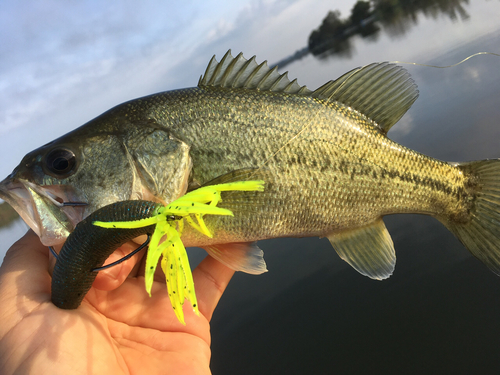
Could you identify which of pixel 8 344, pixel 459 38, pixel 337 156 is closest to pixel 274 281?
pixel 337 156

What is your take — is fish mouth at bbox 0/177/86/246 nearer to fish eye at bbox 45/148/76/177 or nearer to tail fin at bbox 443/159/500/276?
fish eye at bbox 45/148/76/177

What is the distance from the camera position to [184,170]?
1560 millimetres

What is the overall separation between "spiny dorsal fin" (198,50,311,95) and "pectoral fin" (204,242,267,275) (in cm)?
100

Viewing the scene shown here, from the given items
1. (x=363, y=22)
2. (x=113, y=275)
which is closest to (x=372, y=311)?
(x=113, y=275)

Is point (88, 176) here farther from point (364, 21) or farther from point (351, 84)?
point (364, 21)

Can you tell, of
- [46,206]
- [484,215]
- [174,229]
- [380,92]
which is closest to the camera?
[174,229]

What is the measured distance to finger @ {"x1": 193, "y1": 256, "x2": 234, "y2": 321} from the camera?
2.01 meters

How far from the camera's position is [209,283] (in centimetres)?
208

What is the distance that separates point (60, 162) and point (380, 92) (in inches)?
76.7

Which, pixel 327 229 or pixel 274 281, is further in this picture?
pixel 274 281

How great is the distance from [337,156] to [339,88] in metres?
0.47

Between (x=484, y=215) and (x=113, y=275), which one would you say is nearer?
(x=113, y=275)

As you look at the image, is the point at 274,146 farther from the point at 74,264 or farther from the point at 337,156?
the point at 74,264

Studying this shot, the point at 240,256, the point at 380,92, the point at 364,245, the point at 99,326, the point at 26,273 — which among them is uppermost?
the point at 26,273
